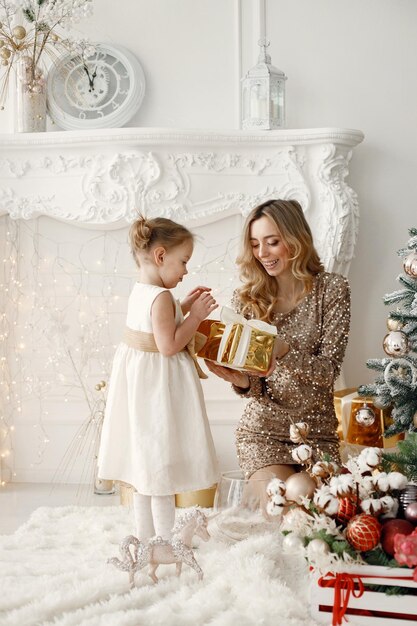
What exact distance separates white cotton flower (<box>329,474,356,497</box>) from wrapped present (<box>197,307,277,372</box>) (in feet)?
2.35

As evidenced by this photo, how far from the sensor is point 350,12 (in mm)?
3799

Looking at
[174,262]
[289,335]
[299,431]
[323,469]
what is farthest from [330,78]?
[323,469]

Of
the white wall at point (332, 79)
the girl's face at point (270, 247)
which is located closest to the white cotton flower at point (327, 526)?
the girl's face at point (270, 247)

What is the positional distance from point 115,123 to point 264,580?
2.38m

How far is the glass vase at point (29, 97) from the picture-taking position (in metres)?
3.75

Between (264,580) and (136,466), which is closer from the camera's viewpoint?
(264,580)

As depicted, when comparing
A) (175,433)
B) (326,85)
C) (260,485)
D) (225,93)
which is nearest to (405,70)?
(326,85)

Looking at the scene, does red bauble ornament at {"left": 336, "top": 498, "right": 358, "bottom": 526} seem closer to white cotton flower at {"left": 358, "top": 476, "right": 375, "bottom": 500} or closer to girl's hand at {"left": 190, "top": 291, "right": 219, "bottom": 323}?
white cotton flower at {"left": 358, "top": 476, "right": 375, "bottom": 500}

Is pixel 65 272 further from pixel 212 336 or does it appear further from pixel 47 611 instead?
pixel 47 611

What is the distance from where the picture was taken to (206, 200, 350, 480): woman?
2.72 m

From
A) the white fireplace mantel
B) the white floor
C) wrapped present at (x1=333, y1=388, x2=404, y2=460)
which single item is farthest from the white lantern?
the white floor

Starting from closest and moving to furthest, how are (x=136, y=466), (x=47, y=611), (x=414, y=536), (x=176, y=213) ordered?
(x=414, y=536) < (x=47, y=611) < (x=136, y=466) < (x=176, y=213)

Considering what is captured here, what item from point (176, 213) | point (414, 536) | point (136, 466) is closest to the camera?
point (414, 536)

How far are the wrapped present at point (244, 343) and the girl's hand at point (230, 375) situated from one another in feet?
0.61
